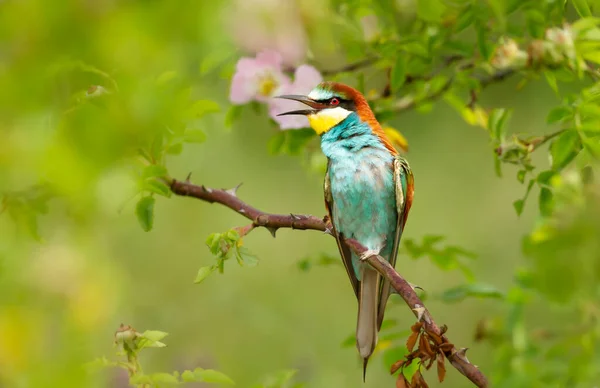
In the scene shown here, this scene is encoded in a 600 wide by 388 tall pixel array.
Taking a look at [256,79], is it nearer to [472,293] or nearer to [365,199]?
[365,199]

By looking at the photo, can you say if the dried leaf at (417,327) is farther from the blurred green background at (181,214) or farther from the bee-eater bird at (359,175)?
the bee-eater bird at (359,175)

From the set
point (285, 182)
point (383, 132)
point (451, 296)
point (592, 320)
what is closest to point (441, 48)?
point (383, 132)

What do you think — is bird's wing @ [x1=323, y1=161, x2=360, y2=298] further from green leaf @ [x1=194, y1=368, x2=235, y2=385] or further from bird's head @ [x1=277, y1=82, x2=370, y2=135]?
green leaf @ [x1=194, y1=368, x2=235, y2=385]

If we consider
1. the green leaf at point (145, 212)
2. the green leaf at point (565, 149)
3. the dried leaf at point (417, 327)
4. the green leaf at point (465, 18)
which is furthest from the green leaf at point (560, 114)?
the green leaf at point (145, 212)

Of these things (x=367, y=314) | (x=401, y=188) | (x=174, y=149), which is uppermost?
(x=401, y=188)

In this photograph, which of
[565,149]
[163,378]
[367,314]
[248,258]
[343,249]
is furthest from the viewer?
[343,249]

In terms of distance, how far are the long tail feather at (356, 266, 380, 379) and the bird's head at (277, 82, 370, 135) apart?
402mm

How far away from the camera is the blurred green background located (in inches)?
25.9

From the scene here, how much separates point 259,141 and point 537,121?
1405 millimetres

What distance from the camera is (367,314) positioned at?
1991mm


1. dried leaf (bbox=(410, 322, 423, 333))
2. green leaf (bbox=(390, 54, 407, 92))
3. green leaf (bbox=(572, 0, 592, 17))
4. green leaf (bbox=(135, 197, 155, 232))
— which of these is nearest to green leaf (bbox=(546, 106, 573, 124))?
green leaf (bbox=(572, 0, 592, 17))

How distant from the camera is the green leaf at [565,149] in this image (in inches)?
64.7

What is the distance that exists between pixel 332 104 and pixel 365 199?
0.27m

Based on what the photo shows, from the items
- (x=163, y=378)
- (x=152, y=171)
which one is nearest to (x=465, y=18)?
(x=152, y=171)
